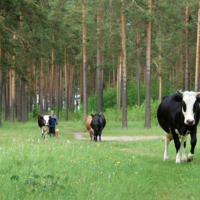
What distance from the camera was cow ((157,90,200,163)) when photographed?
8766mm

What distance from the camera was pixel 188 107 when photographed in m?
8.74

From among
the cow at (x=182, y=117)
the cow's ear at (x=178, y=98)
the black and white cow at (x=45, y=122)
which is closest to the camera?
the cow at (x=182, y=117)

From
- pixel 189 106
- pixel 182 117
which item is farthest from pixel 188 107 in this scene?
pixel 182 117

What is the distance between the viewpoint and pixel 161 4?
29.8 meters

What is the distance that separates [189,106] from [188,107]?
0.04 metres

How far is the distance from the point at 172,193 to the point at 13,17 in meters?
25.0

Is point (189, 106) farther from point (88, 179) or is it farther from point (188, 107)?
point (88, 179)

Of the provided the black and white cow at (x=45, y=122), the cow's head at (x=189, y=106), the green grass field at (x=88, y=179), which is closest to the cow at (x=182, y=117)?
the cow's head at (x=189, y=106)

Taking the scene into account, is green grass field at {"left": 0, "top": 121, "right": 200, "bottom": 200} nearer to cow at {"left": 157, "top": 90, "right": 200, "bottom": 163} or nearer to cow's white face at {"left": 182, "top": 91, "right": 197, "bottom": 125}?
cow at {"left": 157, "top": 90, "right": 200, "bottom": 163}

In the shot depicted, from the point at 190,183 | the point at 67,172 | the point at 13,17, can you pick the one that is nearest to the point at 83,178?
the point at 67,172

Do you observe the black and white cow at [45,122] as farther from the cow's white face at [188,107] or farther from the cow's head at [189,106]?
the cow's white face at [188,107]

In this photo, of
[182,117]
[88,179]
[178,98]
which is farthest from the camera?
[178,98]

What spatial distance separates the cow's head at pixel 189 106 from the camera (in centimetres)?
851

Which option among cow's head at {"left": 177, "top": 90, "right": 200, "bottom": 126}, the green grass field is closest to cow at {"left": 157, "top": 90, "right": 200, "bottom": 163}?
cow's head at {"left": 177, "top": 90, "right": 200, "bottom": 126}
